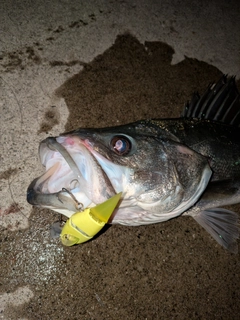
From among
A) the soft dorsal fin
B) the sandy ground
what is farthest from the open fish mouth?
the soft dorsal fin

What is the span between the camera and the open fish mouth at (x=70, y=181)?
169cm

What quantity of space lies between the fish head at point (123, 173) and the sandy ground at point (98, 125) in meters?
0.56

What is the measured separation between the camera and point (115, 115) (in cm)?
275

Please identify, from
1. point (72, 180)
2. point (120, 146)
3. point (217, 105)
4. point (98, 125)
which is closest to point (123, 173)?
point (120, 146)

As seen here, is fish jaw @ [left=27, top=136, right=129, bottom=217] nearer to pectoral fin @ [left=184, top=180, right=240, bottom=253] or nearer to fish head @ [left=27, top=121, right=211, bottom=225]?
fish head @ [left=27, top=121, right=211, bottom=225]

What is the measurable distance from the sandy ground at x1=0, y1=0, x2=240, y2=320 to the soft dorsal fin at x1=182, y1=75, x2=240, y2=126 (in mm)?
364

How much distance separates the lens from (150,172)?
189cm

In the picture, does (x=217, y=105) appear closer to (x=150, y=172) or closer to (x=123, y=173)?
(x=150, y=172)

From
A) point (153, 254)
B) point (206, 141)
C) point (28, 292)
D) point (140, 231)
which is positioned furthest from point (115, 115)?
point (28, 292)

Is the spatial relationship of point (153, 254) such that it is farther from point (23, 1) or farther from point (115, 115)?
point (23, 1)

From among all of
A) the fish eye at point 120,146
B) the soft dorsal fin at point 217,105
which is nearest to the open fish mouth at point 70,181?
the fish eye at point 120,146

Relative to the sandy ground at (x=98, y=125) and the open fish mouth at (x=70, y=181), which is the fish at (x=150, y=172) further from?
the sandy ground at (x=98, y=125)

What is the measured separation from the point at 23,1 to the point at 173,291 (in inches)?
121

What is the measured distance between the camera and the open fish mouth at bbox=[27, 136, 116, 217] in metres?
1.69
